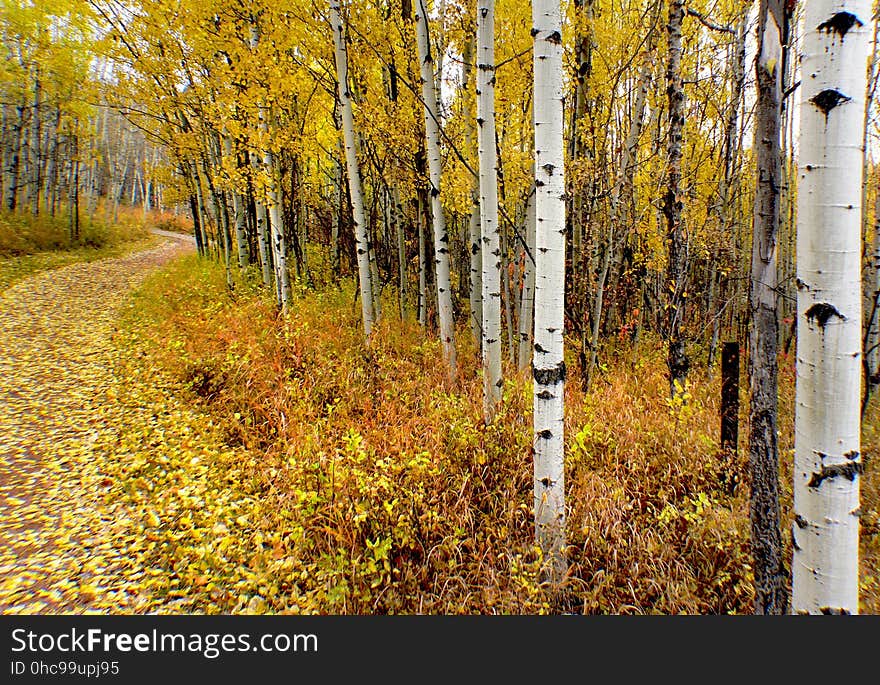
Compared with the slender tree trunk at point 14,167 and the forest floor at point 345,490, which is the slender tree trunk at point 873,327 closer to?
the forest floor at point 345,490

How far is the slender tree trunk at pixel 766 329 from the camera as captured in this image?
7.65 ft

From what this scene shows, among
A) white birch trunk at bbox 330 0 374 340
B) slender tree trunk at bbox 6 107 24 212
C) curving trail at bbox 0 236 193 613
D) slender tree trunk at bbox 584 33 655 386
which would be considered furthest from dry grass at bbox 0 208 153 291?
slender tree trunk at bbox 584 33 655 386

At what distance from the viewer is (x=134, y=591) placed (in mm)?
2992

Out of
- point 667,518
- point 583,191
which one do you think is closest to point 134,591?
point 667,518

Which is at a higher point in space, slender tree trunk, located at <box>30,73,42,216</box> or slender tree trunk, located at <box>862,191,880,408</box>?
slender tree trunk, located at <box>30,73,42,216</box>

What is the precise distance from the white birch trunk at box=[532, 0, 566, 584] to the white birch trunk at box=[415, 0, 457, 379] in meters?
2.77

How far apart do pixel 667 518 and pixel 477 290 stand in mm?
4801

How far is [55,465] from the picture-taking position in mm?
4402

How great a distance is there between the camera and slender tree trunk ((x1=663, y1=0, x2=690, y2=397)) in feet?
15.6

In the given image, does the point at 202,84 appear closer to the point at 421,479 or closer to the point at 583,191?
the point at 583,191

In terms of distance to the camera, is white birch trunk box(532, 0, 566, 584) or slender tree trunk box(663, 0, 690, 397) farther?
slender tree trunk box(663, 0, 690, 397)

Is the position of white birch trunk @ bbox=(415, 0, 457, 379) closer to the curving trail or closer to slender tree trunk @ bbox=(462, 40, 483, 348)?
slender tree trunk @ bbox=(462, 40, 483, 348)

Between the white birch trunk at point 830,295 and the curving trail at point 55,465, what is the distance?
3.77 metres

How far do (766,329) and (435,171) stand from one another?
14.4ft
